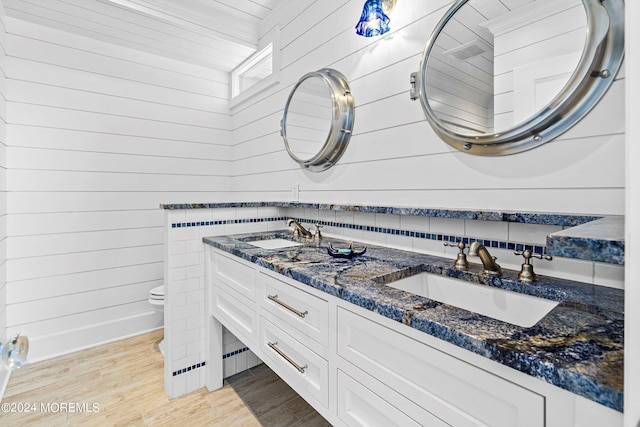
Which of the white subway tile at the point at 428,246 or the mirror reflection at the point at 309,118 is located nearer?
the white subway tile at the point at 428,246

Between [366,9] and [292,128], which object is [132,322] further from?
[366,9]

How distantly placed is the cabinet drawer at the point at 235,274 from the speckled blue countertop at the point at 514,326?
0.24 metres

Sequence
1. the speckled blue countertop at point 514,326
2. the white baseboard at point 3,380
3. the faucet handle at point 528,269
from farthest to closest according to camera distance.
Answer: the white baseboard at point 3,380, the faucet handle at point 528,269, the speckled blue countertop at point 514,326

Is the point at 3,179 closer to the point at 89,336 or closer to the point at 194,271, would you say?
the point at 89,336

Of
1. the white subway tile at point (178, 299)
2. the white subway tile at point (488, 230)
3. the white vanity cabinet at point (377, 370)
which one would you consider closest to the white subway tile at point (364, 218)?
the white subway tile at point (488, 230)

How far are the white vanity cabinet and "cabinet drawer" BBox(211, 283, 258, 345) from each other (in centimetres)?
1

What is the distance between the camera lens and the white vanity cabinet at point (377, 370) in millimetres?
609

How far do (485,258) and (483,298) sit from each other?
0.46ft

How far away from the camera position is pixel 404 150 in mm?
1572

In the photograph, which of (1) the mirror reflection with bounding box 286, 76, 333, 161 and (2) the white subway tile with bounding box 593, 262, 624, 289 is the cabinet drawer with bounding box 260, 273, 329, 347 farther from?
(1) the mirror reflection with bounding box 286, 76, 333, 161

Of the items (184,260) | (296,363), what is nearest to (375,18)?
(296,363)

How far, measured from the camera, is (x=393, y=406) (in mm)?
871

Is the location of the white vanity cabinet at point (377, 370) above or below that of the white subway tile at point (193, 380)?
above

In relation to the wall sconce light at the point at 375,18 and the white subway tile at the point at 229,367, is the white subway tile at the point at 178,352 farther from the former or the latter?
the wall sconce light at the point at 375,18
